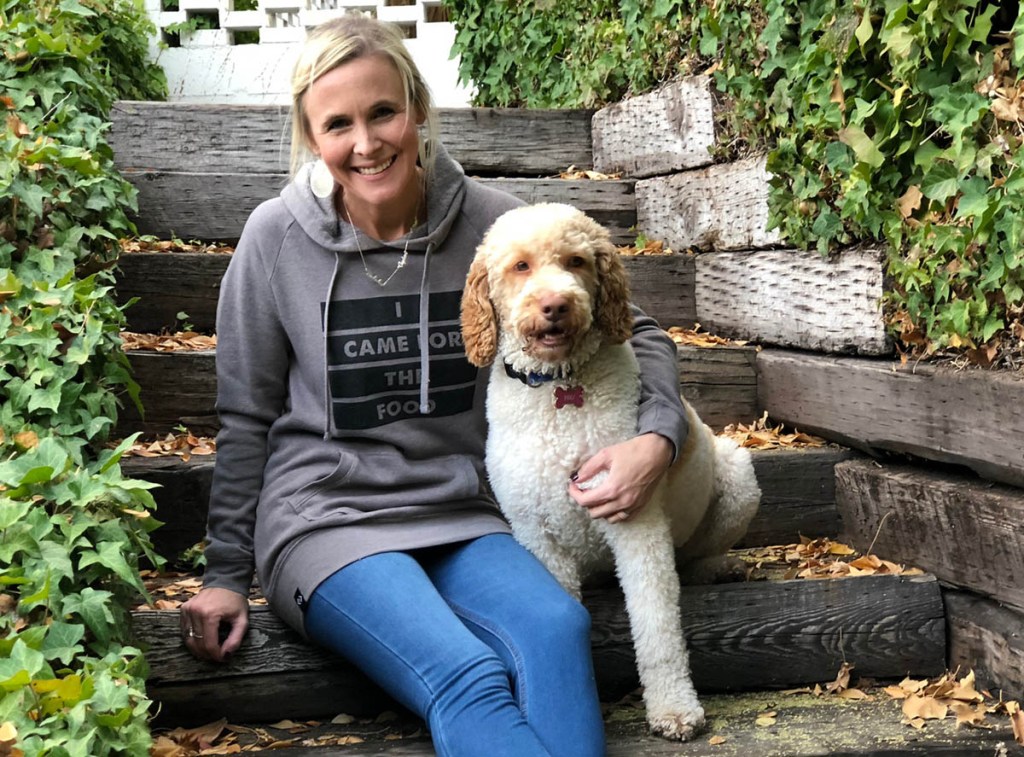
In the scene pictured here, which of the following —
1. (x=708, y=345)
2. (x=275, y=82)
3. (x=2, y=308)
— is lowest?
(x=708, y=345)

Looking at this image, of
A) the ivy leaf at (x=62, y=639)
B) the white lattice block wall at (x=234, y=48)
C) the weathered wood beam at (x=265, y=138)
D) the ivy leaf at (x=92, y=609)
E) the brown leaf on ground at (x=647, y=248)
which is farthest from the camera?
the white lattice block wall at (x=234, y=48)

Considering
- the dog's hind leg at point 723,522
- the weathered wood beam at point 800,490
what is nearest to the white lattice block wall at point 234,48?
the weathered wood beam at point 800,490

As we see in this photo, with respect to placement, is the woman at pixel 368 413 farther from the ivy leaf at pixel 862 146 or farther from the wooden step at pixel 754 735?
the ivy leaf at pixel 862 146

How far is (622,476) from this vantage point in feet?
8.94

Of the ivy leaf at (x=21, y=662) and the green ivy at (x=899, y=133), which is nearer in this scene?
the ivy leaf at (x=21, y=662)

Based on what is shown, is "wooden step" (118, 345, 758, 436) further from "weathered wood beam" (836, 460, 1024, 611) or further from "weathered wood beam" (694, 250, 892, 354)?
"weathered wood beam" (836, 460, 1024, 611)

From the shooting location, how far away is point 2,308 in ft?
9.33

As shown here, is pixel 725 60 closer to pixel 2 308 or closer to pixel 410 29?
pixel 2 308

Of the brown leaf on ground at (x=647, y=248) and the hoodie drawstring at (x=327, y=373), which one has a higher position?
the brown leaf on ground at (x=647, y=248)

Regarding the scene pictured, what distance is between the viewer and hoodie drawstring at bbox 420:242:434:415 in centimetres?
295

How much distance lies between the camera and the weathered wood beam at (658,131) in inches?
187

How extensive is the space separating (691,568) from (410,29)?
619 cm

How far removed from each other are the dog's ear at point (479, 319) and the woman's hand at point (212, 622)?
0.86m

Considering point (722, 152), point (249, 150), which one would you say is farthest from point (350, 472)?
point (249, 150)
